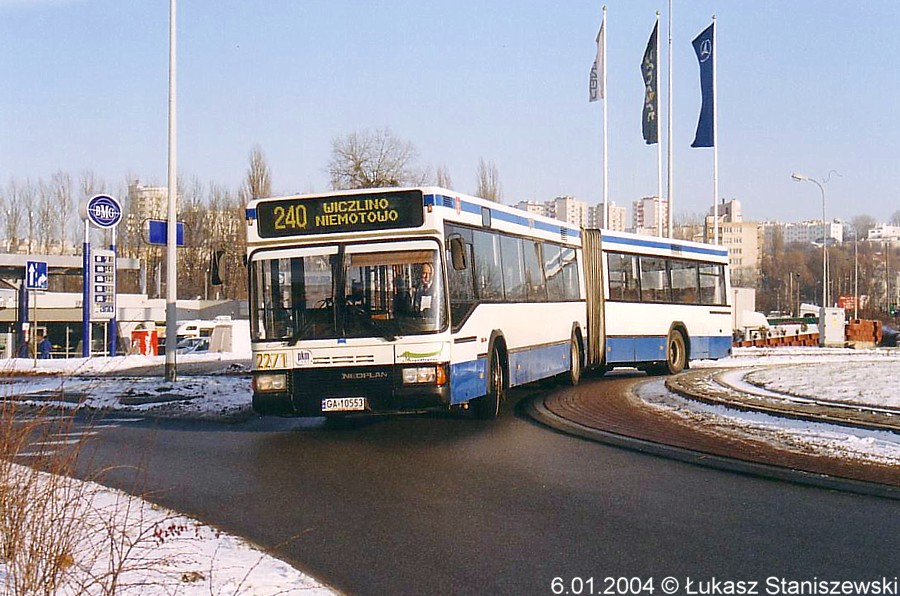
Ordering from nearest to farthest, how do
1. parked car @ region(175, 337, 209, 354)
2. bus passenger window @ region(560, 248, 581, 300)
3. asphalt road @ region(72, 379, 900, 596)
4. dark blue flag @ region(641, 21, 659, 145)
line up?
asphalt road @ region(72, 379, 900, 596) < bus passenger window @ region(560, 248, 581, 300) < dark blue flag @ region(641, 21, 659, 145) < parked car @ region(175, 337, 209, 354)

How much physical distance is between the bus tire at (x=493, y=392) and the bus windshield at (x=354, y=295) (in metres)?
2.17

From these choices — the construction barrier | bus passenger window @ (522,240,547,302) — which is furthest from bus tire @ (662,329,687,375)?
the construction barrier

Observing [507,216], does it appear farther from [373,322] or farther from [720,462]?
[720,462]

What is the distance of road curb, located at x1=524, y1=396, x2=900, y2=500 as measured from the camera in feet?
29.8

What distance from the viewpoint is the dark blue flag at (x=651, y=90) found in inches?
1478

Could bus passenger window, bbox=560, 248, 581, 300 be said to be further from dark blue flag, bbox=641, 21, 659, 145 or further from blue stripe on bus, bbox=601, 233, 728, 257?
dark blue flag, bbox=641, 21, 659, 145

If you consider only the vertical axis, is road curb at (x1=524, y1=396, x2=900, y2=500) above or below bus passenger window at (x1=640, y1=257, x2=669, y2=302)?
below

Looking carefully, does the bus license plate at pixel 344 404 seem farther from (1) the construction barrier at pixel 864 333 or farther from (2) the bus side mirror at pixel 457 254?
(1) the construction barrier at pixel 864 333

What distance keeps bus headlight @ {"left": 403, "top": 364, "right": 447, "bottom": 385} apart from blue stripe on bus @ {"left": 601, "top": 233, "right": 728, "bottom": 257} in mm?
10486

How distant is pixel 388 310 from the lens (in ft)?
41.3

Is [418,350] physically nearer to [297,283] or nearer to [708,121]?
[297,283]

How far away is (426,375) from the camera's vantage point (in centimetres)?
1241

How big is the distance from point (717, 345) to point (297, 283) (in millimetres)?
15976

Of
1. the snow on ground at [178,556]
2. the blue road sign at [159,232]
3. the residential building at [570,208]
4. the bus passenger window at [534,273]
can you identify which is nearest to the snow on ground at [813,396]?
the bus passenger window at [534,273]
